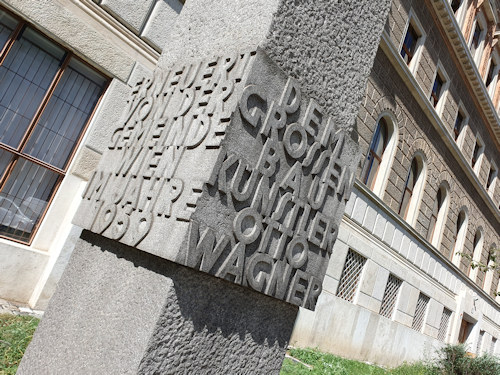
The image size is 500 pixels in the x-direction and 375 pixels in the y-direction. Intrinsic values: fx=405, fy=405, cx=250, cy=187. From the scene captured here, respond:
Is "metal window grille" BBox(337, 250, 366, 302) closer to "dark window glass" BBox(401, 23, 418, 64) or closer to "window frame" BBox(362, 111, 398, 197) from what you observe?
"window frame" BBox(362, 111, 398, 197)

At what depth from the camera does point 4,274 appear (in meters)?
4.95

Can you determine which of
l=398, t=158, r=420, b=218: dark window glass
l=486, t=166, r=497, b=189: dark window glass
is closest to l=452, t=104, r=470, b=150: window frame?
l=398, t=158, r=420, b=218: dark window glass

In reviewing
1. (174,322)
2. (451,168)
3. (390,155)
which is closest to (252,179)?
(174,322)

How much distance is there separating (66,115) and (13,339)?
3.30 meters

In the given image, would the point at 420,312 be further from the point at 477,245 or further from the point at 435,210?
the point at 477,245

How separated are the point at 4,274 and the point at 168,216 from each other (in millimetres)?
4241

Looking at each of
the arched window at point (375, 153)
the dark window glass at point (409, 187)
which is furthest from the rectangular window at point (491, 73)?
the arched window at point (375, 153)

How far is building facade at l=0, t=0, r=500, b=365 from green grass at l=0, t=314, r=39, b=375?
1.22 metres

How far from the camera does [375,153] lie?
11.2 meters

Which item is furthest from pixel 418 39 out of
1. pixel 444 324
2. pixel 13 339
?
pixel 13 339

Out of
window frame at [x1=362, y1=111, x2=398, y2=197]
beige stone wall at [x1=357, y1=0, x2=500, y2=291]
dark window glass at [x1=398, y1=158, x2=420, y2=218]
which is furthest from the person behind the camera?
dark window glass at [x1=398, y1=158, x2=420, y2=218]

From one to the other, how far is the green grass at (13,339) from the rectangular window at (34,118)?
1.57 metres

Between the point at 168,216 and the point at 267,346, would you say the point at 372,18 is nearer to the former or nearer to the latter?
the point at 168,216

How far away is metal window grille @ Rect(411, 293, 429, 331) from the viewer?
42.3ft
